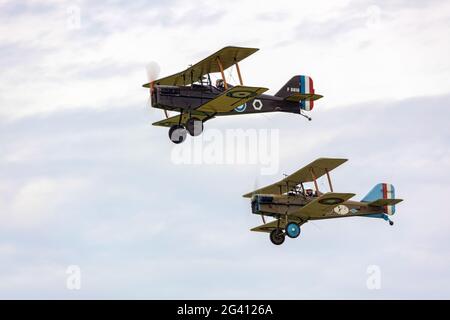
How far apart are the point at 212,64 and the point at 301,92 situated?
16.8 feet

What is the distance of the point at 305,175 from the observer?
48531 millimetres

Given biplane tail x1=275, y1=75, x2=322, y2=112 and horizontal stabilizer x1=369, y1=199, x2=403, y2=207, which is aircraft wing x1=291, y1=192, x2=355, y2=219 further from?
biplane tail x1=275, y1=75, x2=322, y2=112

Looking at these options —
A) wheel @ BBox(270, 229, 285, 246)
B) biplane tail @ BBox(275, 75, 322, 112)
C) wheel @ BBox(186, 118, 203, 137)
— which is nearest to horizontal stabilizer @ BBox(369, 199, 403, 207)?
wheel @ BBox(270, 229, 285, 246)

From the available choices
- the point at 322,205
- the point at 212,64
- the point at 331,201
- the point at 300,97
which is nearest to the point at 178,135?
the point at 212,64

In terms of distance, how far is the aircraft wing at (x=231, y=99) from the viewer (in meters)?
45.1

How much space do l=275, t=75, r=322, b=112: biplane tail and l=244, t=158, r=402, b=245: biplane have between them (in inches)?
124

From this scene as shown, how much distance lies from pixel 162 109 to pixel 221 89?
7.15 ft

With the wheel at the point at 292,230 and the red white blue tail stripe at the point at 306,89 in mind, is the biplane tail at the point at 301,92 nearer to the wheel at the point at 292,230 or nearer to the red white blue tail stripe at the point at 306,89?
the red white blue tail stripe at the point at 306,89

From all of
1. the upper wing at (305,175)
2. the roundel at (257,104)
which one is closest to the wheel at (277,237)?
the upper wing at (305,175)

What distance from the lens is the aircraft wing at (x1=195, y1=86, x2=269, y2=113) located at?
45.1 m
